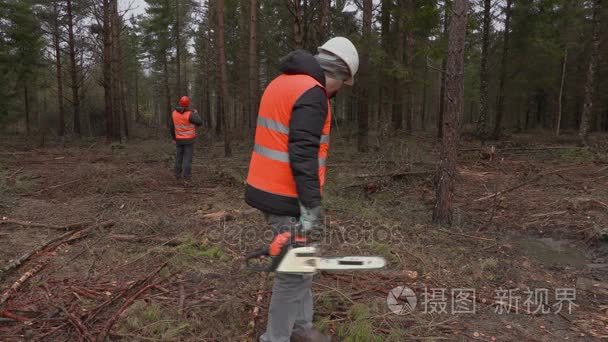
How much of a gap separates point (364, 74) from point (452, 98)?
7664 millimetres

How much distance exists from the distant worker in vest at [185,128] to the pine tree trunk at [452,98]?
5.47 metres

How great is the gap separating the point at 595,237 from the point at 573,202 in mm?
1466

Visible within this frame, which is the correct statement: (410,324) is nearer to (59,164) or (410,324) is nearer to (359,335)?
(359,335)

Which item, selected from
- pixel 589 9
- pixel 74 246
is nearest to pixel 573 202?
pixel 74 246

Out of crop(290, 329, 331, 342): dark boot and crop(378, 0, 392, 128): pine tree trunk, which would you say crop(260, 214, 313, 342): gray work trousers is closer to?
crop(290, 329, 331, 342): dark boot

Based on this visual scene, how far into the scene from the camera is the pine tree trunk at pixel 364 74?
1255cm

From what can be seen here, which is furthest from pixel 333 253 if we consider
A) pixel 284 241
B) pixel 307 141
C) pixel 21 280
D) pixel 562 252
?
pixel 21 280

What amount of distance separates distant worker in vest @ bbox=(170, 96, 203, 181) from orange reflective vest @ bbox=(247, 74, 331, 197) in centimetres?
687

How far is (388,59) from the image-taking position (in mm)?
Answer: 12672

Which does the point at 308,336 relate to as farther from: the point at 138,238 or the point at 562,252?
the point at 562,252

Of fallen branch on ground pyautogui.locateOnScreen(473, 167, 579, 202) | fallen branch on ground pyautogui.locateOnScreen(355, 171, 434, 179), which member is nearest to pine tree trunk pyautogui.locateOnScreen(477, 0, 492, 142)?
fallen branch on ground pyautogui.locateOnScreen(473, 167, 579, 202)

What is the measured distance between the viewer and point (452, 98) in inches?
238

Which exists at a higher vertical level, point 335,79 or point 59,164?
point 335,79

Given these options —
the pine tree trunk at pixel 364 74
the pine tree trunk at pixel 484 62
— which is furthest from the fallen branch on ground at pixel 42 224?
the pine tree trunk at pixel 484 62
